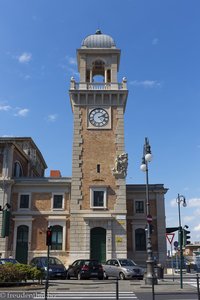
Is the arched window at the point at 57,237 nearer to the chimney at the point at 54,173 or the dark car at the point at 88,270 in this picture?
the dark car at the point at 88,270

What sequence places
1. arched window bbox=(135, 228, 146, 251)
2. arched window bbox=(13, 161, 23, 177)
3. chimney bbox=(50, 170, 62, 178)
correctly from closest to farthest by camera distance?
arched window bbox=(135, 228, 146, 251), arched window bbox=(13, 161, 23, 177), chimney bbox=(50, 170, 62, 178)

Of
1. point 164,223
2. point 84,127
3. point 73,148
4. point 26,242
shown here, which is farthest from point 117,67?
point 26,242

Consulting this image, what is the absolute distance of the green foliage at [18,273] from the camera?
60.6 feet

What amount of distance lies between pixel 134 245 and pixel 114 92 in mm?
15802

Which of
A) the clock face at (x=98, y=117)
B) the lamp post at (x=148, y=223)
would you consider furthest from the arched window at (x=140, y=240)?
the lamp post at (x=148, y=223)

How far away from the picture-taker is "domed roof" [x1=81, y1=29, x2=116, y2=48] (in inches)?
1591

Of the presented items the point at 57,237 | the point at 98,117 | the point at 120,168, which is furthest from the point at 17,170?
the point at 120,168

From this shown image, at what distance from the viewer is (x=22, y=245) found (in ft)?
115

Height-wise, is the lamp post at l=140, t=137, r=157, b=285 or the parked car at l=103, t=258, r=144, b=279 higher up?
the lamp post at l=140, t=137, r=157, b=285

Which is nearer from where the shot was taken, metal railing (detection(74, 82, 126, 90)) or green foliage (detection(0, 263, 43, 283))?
green foliage (detection(0, 263, 43, 283))

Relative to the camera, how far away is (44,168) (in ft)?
189

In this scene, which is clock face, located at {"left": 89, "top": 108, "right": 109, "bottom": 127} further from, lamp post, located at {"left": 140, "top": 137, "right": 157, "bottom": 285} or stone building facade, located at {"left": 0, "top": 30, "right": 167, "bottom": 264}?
lamp post, located at {"left": 140, "top": 137, "right": 157, "bottom": 285}

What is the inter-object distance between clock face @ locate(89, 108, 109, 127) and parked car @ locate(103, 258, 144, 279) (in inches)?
582

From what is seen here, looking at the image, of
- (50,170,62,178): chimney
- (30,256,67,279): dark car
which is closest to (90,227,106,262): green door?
(30,256,67,279): dark car
